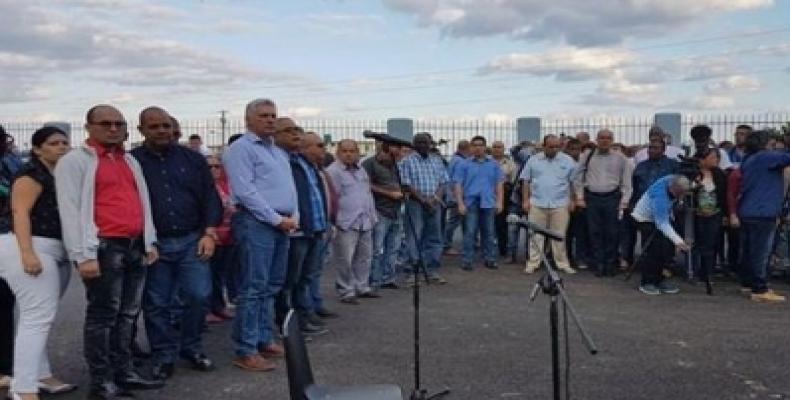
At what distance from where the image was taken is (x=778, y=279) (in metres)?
10.5

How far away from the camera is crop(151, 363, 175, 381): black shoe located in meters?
5.71

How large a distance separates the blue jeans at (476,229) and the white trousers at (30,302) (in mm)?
7264

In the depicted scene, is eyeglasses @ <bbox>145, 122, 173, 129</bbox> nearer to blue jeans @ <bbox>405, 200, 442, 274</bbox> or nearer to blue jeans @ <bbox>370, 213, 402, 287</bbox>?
blue jeans @ <bbox>370, 213, 402, 287</bbox>

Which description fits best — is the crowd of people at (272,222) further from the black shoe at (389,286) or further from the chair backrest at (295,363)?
the chair backrest at (295,363)

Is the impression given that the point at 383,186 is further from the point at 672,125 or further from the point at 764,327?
the point at 672,125

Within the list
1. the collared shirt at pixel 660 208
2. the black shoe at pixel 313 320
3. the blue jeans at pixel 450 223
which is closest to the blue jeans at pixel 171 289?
the black shoe at pixel 313 320

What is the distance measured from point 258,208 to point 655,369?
3.14m

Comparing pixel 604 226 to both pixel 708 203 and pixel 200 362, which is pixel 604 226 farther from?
pixel 200 362

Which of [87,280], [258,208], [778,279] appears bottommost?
[778,279]

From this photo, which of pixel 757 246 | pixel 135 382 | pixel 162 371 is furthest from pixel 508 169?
pixel 135 382

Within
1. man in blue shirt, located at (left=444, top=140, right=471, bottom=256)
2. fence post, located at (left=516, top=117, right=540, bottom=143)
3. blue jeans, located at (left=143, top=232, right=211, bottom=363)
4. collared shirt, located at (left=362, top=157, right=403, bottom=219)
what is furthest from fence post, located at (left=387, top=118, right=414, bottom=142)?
blue jeans, located at (left=143, top=232, right=211, bottom=363)

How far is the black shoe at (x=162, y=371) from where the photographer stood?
571 centimetres

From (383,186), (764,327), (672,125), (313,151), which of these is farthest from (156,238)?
(672,125)

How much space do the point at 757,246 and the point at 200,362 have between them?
6.07 meters
